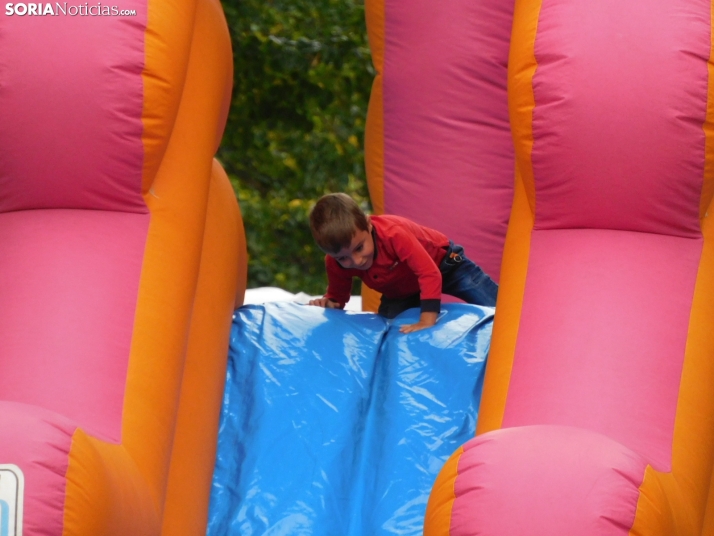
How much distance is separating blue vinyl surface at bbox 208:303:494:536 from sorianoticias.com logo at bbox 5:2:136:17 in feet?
2.62

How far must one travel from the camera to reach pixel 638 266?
1.96 meters

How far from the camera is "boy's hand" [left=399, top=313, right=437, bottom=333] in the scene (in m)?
2.47

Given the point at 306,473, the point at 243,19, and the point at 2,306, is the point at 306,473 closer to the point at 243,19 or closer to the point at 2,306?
the point at 2,306

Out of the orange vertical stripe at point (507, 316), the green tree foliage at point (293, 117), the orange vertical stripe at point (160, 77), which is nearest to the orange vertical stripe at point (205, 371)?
the orange vertical stripe at point (160, 77)

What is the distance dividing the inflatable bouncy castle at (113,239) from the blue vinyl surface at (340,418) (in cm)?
11

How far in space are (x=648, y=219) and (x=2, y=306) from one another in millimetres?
1119

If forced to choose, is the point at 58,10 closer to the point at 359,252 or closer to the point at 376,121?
the point at 359,252

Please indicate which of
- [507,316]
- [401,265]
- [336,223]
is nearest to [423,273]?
[401,265]

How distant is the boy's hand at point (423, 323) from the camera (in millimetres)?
2469

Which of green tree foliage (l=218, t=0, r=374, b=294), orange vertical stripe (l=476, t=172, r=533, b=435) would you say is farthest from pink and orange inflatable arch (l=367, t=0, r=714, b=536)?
green tree foliage (l=218, t=0, r=374, b=294)

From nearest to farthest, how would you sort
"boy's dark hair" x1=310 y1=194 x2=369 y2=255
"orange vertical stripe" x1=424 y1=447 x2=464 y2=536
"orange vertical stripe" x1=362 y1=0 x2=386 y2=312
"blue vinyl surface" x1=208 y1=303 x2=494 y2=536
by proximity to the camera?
"orange vertical stripe" x1=424 y1=447 x2=464 y2=536 < "blue vinyl surface" x1=208 y1=303 x2=494 y2=536 < "boy's dark hair" x1=310 y1=194 x2=369 y2=255 < "orange vertical stripe" x1=362 y1=0 x2=386 y2=312

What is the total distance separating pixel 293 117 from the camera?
527 centimetres

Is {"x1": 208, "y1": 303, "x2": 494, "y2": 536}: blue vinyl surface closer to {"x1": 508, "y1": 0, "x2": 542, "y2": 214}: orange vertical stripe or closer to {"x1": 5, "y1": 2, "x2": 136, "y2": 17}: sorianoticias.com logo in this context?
{"x1": 508, "y1": 0, "x2": 542, "y2": 214}: orange vertical stripe

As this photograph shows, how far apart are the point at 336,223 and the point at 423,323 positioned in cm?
29
